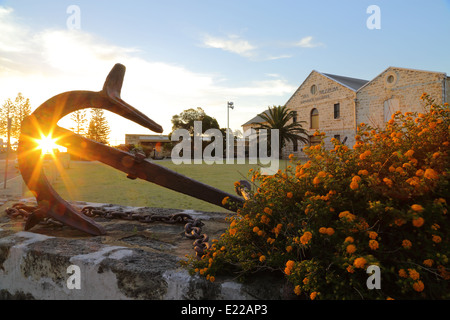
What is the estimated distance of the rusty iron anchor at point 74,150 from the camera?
104 inches

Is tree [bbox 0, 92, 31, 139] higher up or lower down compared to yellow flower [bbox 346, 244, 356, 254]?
higher up

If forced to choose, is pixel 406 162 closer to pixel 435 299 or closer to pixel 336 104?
pixel 435 299

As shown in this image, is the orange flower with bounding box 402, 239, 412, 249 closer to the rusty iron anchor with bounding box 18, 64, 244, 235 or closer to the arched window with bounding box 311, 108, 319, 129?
the rusty iron anchor with bounding box 18, 64, 244, 235

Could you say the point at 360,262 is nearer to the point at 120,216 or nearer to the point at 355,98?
the point at 120,216

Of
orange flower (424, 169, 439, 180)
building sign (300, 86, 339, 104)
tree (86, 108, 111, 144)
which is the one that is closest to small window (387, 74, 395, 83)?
building sign (300, 86, 339, 104)

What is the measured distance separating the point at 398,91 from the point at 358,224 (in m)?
24.0

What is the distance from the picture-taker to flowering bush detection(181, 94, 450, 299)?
1.24 metres

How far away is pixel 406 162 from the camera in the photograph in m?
1.52

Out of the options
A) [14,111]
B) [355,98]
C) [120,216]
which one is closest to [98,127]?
[14,111]

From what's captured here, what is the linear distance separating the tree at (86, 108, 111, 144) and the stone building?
2303 cm

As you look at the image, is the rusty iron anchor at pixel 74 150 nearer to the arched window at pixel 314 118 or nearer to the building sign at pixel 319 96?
the building sign at pixel 319 96

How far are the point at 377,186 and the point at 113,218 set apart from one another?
2855 mm
